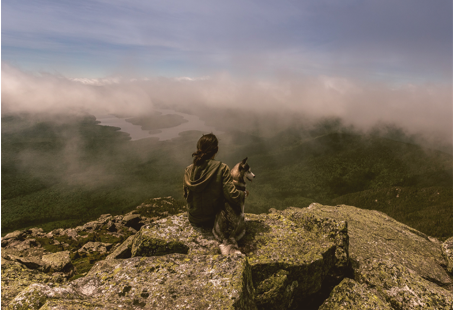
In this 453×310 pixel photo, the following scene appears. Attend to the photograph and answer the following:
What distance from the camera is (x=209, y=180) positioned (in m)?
8.94

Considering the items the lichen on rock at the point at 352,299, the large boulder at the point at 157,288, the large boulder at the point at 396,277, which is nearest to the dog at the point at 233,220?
the large boulder at the point at 157,288

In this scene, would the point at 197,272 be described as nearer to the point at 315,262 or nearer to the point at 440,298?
the point at 315,262

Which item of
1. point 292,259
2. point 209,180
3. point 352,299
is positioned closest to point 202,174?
point 209,180

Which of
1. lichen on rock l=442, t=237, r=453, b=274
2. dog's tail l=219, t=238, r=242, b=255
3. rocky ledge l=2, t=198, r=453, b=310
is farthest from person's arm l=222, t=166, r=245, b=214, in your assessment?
lichen on rock l=442, t=237, r=453, b=274

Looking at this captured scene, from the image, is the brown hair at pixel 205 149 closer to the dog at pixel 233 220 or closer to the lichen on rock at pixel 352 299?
the dog at pixel 233 220

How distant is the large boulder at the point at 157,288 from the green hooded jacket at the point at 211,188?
7.98 feet

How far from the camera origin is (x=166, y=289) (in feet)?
20.7

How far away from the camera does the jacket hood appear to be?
351 inches

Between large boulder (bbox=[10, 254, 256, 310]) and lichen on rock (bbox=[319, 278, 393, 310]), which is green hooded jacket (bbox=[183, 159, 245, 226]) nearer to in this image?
large boulder (bbox=[10, 254, 256, 310])

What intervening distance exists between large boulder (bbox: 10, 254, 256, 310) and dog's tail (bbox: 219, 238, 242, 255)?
136 centimetres

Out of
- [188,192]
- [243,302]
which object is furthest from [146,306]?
[188,192]

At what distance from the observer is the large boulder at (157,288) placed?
5.84m

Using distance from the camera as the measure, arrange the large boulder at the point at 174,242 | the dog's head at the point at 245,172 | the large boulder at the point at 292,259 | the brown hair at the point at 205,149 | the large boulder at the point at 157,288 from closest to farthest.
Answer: the large boulder at the point at 157,288, the large boulder at the point at 292,259, the brown hair at the point at 205,149, the dog's head at the point at 245,172, the large boulder at the point at 174,242

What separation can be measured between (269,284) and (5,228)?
843 feet
